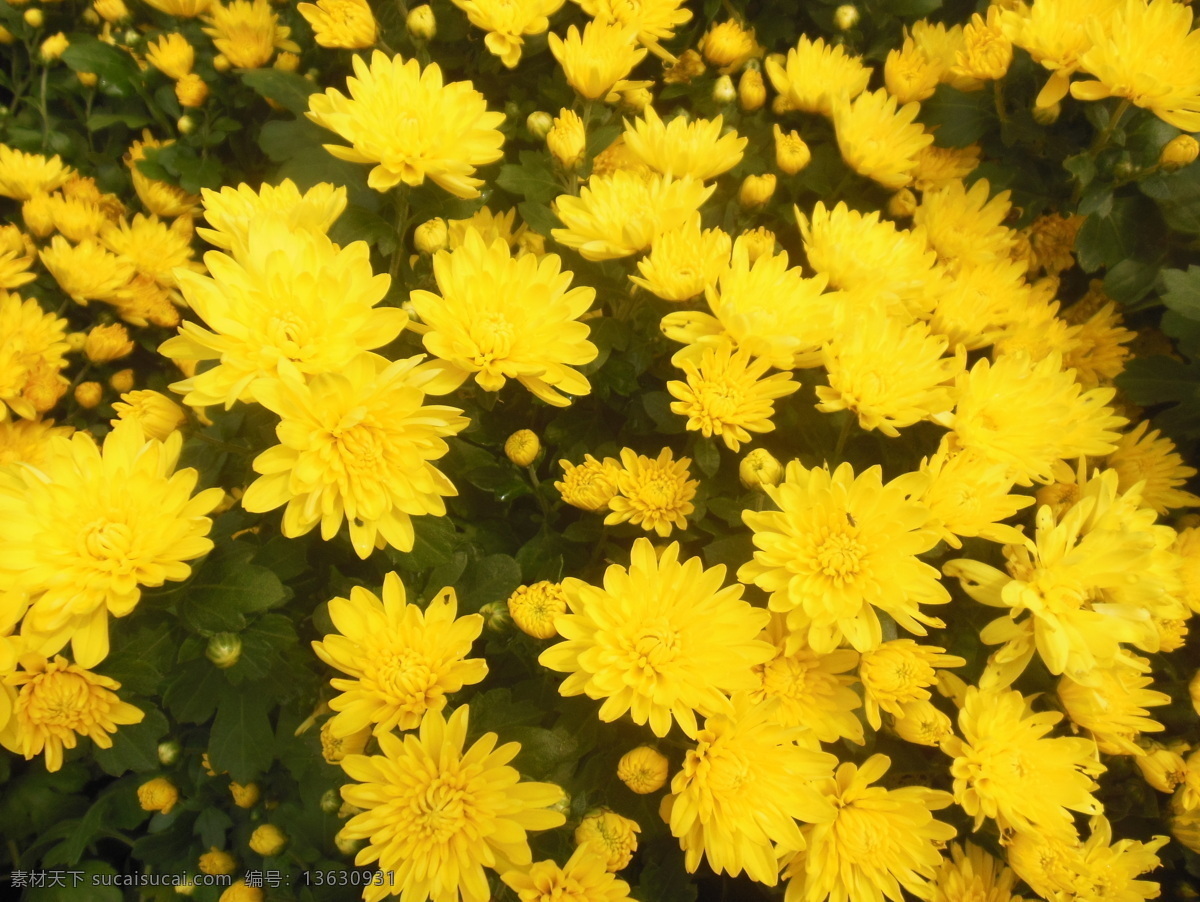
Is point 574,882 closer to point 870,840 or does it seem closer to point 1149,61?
point 870,840

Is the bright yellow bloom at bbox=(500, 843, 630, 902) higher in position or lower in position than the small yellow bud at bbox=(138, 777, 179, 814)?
higher

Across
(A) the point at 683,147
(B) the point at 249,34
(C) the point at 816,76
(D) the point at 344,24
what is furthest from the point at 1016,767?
(B) the point at 249,34

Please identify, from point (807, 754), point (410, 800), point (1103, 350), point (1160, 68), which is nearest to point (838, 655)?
point (807, 754)

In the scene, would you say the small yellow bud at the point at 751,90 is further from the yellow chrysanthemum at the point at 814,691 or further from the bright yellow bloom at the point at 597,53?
the yellow chrysanthemum at the point at 814,691

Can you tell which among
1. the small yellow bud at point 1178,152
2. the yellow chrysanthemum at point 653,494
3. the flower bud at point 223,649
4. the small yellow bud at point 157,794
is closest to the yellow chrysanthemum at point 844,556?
the yellow chrysanthemum at point 653,494

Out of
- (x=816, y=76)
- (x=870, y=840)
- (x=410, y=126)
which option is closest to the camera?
(x=870, y=840)

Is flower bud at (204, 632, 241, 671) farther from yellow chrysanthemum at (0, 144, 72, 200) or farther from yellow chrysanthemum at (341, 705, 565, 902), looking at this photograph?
yellow chrysanthemum at (0, 144, 72, 200)

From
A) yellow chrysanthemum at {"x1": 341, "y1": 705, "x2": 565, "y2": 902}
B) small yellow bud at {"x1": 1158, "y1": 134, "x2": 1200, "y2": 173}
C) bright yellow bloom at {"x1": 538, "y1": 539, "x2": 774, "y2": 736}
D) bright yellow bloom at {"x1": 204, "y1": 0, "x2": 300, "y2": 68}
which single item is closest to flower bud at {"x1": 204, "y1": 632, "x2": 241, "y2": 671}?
yellow chrysanthemum at {"x1": 341, "y1": 705, "x2": 565, "y2": 902}
